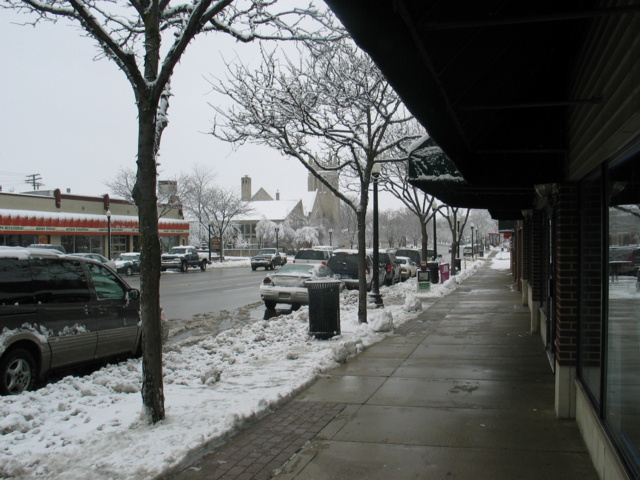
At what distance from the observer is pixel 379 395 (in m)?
6.98

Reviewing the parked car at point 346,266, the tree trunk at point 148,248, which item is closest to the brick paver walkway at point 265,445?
the tree trunk at point 148,248

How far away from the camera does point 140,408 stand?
6.07 m

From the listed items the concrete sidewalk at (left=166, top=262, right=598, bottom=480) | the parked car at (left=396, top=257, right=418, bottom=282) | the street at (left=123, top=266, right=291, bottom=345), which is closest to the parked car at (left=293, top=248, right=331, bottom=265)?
the street at (left=123, top=266, right=291, bottom=345)

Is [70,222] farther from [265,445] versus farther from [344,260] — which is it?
[265,445]

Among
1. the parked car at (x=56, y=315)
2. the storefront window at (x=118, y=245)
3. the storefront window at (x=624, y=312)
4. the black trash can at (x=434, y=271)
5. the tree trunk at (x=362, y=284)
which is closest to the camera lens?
the storefront window at (x=624, y=312)

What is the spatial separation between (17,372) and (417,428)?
4.44 meters

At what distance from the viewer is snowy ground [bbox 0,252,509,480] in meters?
4.64

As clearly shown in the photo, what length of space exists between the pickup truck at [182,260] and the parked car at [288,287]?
76.3 ft

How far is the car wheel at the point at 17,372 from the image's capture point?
653cm

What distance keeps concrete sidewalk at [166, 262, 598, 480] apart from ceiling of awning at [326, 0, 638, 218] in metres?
2.53

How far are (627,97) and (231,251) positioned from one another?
76752 millimetres

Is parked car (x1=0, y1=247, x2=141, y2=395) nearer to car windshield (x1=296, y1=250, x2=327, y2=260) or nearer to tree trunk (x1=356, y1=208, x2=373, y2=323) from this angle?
tree trunk (x1=356, y1=208, x2=373, y2=323)

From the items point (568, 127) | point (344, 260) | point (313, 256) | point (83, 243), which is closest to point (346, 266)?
point (344, 260)

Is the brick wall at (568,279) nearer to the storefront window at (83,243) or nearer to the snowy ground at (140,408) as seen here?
the snowy ground at (140,408)
